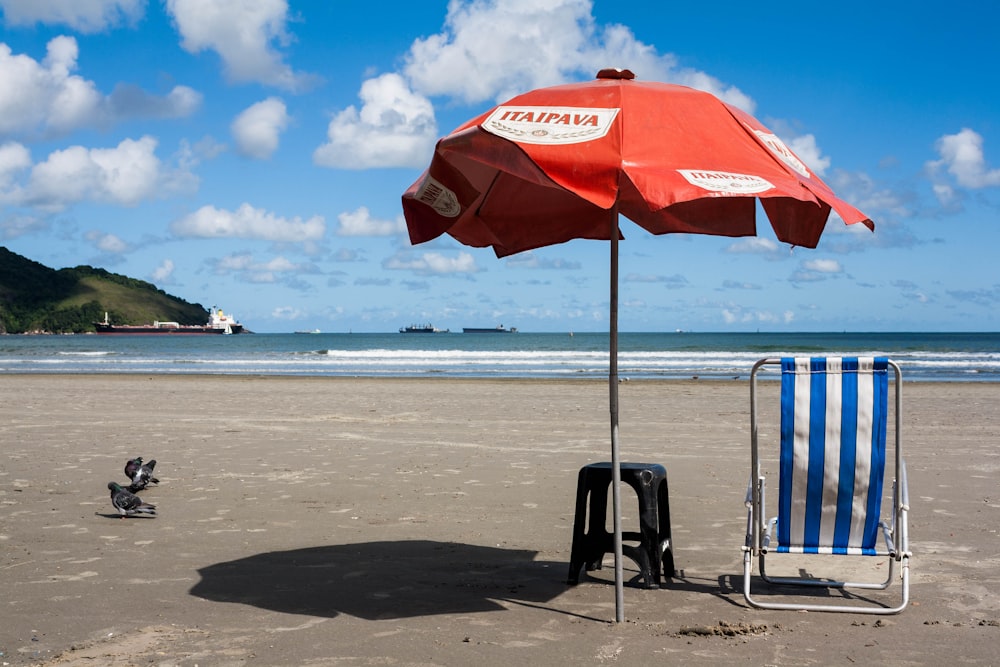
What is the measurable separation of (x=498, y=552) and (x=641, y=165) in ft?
9.42

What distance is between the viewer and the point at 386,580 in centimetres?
493

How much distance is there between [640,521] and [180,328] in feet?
396

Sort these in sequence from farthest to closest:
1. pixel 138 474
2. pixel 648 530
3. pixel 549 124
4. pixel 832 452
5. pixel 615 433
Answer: pixel 138 474 < pixel 648 530 < pixel 832 452 < pixel 615 433 < pixel 549 124

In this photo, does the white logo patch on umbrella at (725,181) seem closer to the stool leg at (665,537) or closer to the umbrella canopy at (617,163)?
the umbrella canopy at (617,163)

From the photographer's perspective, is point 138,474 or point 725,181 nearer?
point 725,181

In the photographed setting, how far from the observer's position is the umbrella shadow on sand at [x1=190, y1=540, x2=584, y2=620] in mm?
4473

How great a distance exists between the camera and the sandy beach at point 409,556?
152 inches

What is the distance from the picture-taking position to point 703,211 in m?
5.53

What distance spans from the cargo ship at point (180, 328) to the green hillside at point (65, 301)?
6.07m

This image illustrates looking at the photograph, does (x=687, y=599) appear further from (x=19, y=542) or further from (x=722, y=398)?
(x=722, y=398)

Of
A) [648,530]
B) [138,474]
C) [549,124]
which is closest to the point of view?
[549,124]

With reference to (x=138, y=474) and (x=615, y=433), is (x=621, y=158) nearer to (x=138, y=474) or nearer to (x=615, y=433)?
(x=615, y=433)

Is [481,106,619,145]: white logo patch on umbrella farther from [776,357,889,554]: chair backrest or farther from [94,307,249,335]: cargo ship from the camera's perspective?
[94,307,249,335]: cargo ship

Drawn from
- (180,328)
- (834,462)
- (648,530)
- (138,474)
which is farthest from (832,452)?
(180,328)
